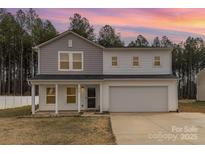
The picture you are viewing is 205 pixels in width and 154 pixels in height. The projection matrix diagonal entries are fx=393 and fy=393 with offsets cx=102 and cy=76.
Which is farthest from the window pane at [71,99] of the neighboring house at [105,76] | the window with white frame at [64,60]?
the window with white frame at [64,60]

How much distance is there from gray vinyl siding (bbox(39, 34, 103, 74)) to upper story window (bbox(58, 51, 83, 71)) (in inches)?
8.7

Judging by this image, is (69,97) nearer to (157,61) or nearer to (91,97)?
(91,97)

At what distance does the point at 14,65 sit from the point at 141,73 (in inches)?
1591

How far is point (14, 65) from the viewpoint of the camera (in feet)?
216

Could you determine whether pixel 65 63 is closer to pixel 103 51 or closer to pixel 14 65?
pixel 103 51

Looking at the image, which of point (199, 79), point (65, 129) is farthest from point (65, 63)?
point (199, 79)

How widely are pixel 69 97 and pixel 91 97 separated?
1.64m

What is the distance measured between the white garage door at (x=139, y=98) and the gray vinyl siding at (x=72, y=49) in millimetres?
2323

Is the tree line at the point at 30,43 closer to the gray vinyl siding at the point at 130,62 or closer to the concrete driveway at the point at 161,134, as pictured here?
the gray vinyl siding at the point at 130,62

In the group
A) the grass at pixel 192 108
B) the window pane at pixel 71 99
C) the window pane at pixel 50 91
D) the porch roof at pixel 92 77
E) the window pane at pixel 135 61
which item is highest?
the window pane at pixel 135 61

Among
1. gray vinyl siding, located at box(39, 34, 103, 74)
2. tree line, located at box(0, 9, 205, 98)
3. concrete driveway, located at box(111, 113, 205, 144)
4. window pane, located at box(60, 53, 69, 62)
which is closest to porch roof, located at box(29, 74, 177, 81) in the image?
gray vinyl siding, located at box(39, 34, 103, 74)

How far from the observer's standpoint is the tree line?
60094mm

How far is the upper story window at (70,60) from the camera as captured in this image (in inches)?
1133
